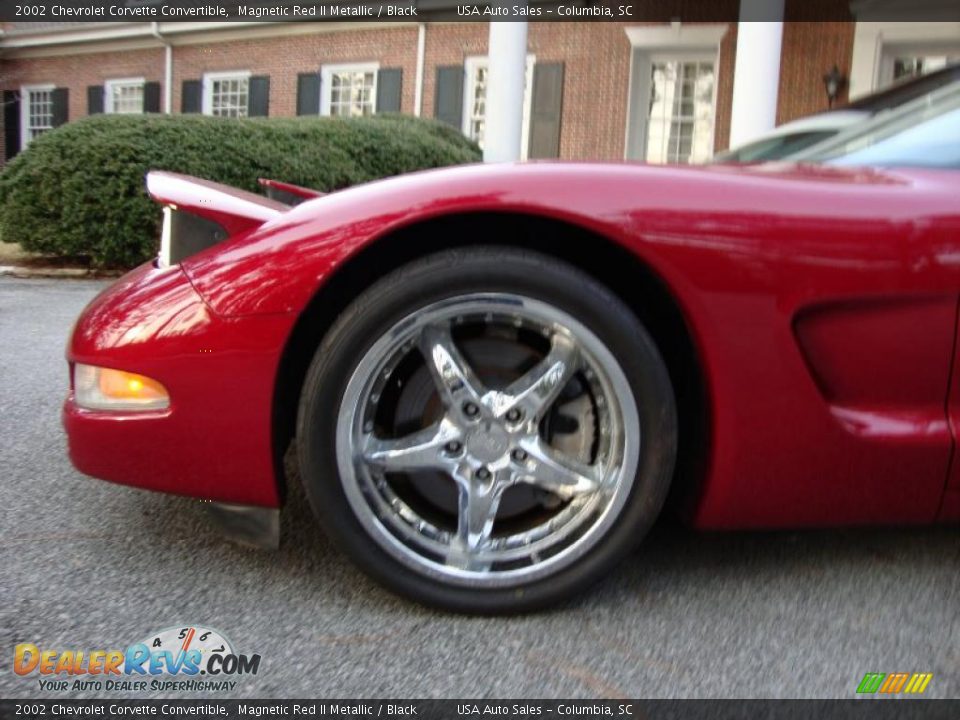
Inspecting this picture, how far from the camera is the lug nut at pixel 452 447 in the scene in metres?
1.77

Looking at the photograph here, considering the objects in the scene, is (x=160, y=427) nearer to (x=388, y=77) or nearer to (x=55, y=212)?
(x=55, y=212)

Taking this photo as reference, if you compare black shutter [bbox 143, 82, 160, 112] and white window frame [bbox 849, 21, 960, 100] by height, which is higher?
white window frame [bbox 849, 21, 960, 100]

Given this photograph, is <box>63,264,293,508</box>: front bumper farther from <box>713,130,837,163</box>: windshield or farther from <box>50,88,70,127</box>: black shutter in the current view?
<box>50,88,70,127</box>: black shutter

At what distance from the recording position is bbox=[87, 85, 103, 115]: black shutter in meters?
22.1

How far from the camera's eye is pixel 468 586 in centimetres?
175

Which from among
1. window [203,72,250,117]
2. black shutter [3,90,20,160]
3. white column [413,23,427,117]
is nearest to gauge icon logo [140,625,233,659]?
white column [413,23,427,117]

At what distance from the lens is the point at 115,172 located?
8.34 m

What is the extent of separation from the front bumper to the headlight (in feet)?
0.05

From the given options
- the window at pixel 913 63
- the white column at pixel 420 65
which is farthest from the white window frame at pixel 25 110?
the window at pixel 913 63

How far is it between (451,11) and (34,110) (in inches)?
546

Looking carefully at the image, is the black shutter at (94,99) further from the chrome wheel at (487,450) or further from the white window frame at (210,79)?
the chrome wheel at (487,450)

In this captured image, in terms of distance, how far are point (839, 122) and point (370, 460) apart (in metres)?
1.61

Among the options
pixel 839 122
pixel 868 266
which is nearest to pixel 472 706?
pixel 868 266

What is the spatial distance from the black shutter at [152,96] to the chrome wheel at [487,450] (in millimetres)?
21656
